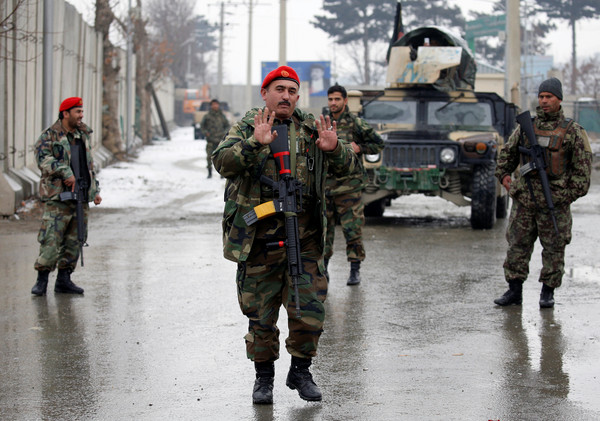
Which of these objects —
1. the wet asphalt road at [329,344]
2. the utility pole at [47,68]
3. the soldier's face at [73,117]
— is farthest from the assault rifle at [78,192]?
the utility pole at [47,68]

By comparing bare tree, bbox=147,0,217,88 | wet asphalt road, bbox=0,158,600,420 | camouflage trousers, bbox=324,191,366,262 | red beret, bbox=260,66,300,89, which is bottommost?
wet asphalt road, bbox=0,158,600,420

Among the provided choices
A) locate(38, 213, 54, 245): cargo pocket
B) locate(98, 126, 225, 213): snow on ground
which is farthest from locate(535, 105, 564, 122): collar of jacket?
locate(98, 126, 225, 213): snow on ground

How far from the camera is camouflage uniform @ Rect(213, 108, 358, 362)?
15.4ft

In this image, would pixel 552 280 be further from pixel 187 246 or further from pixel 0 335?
pixel 187 246

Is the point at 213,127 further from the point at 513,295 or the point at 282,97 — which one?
the point at 282,97

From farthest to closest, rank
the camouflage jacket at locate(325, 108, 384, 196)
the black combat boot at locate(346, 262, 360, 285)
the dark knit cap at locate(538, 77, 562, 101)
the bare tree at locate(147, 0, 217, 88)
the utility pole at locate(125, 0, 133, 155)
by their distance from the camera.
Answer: the bare tree at locate(147, 0, 217, 88) < the utility pole at locate(125, 0, 133, 155) < the black combat boot at locate(346, 262, 360, 285) < the camouflage jacket at locate(325, 108, 384, 196) < the dark knit cap at locate(538, 77, 562, 101)

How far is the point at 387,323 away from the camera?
21.9 ft

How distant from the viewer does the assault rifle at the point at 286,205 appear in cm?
459

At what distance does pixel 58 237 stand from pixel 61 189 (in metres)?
0.38

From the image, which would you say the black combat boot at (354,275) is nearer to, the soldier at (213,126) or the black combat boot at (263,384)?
the black combat boot at (263,384)

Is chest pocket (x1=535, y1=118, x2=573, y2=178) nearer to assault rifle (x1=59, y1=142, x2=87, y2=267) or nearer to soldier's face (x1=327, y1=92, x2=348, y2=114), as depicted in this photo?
soldier's face (x1=327, y1=92, x2=348, y2=114)

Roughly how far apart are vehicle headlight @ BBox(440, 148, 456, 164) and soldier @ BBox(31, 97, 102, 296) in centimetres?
579

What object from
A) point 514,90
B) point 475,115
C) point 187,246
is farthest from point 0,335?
point 514,90

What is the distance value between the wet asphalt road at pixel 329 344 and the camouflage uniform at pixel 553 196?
385mm
